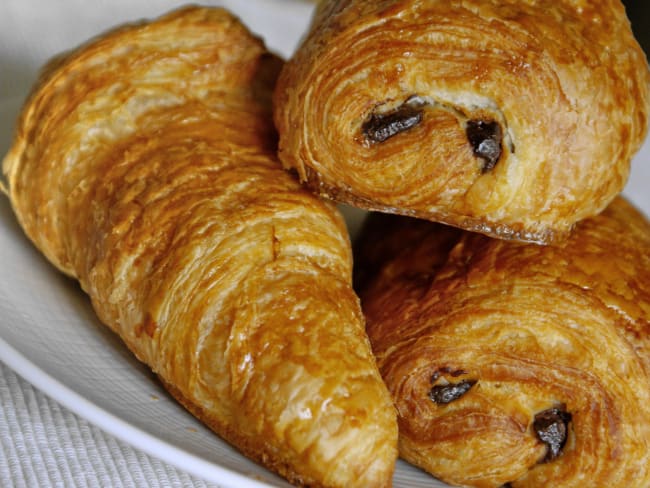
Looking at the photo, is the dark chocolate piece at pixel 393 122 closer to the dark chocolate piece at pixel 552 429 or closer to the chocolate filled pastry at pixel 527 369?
the chocolate filled pastry at pixel 527 369

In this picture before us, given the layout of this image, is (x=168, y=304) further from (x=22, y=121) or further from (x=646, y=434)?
(x=646, y=434)

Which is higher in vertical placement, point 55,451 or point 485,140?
point 485,140

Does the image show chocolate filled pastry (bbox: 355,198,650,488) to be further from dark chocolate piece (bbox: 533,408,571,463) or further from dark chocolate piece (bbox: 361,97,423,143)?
dark chocolate piece (bbox: 361,97,423,143)

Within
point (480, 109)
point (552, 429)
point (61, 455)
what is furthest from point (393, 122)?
point (61, 455)

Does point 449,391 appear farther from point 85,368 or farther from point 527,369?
point 85,368

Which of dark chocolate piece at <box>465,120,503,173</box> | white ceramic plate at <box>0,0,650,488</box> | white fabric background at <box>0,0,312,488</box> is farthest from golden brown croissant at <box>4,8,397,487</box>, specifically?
dark chocolate piece at <box>465,120,503,173</box>

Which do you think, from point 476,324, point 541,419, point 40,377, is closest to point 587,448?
point 541,419
